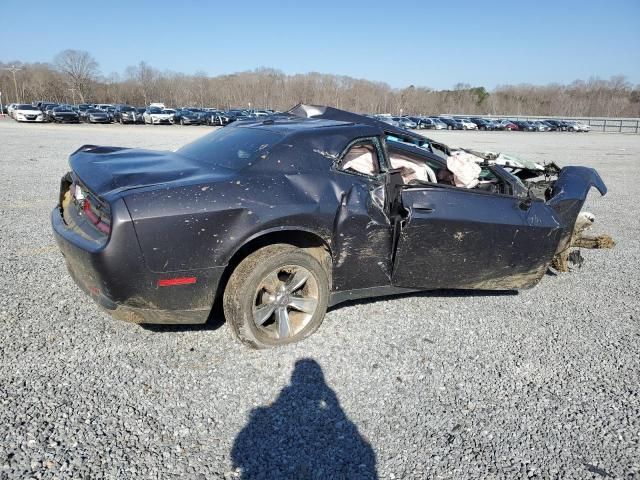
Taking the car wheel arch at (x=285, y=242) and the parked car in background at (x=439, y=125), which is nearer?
the car wheel arch at (x=285, y=242)

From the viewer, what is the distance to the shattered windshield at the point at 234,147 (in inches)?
140

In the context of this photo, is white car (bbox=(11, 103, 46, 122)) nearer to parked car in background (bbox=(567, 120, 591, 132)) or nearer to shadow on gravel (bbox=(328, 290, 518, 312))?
shadow on gravel (bbox=(328, 290, 518, 312))

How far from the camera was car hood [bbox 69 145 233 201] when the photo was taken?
10.3 feet

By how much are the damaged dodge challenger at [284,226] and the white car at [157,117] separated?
40.3 metres

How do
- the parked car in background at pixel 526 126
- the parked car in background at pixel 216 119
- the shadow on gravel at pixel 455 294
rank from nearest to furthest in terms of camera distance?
the shadow on gravel at pixel 455 294 → the parked car in background at pixel 216 119 → the parked car in background at pixel 526 126

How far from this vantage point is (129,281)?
2.95 m

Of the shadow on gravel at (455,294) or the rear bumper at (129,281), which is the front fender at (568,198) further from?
the rear bumper at (129,281)

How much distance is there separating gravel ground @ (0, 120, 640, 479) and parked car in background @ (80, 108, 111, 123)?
129 ft

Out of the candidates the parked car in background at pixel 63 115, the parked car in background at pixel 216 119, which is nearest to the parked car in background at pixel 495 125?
the parked car in background at pixel 216 119

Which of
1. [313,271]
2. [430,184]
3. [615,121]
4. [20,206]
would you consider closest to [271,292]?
[313,271]

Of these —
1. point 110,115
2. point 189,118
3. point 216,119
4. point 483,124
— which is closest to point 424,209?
point 216,119

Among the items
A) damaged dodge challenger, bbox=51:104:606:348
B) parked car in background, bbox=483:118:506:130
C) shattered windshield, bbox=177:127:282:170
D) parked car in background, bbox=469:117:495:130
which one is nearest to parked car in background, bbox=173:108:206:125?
parked car in background, bbox=469:117:495:130

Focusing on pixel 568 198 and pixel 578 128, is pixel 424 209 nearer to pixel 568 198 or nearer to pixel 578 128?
pixel 568 198

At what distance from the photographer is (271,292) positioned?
340 cm
